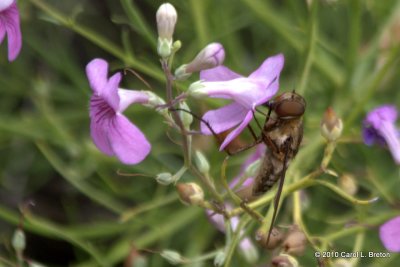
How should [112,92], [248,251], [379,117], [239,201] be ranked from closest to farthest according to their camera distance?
1. [112,92]
2. [239,201]
3. [379,117]
4. [248,251]

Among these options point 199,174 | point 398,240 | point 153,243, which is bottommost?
point 153,243

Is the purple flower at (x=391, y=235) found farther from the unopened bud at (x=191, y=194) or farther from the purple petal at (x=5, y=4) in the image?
the purple petal at (x=5, y=4)

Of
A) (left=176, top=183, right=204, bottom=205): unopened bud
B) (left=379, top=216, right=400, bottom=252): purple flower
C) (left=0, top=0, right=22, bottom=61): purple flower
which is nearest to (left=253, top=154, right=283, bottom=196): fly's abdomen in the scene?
(left=176, top=183, right=204, bottom=205): unopened bud

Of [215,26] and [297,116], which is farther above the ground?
[297,116]

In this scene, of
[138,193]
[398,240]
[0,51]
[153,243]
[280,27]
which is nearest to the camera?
[398,240]

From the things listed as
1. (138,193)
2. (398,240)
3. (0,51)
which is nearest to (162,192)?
(138,193)

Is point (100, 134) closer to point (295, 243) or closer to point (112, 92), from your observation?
point (112, 92)

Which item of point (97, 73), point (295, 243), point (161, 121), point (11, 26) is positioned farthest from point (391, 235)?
point (161, 121)

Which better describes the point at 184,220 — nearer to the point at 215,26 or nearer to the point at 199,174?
the point at 215,26
